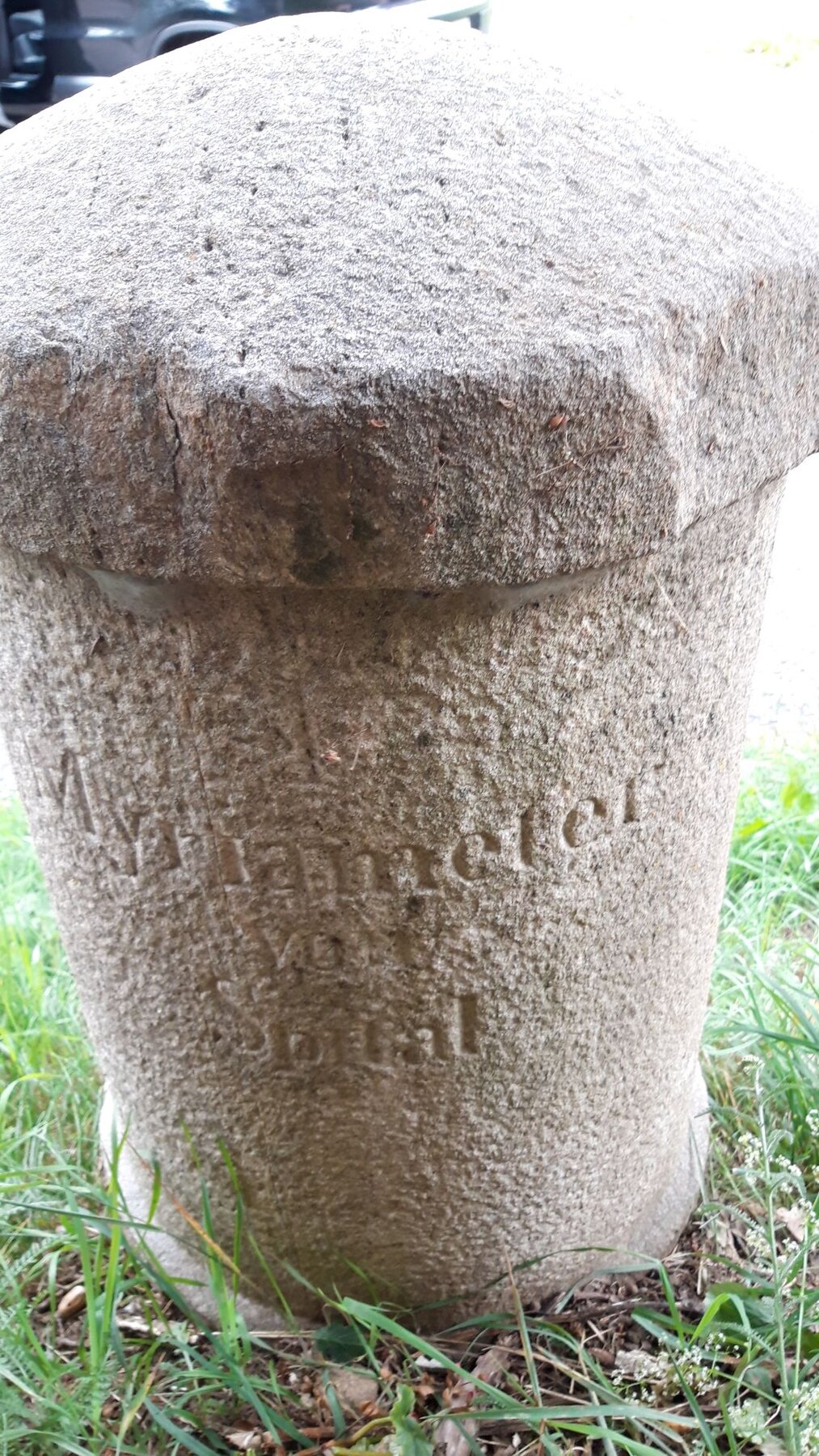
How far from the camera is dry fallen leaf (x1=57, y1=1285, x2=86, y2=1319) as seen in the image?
5.11ft

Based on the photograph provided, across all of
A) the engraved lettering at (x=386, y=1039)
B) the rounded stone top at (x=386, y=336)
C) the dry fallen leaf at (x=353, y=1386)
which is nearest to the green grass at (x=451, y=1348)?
the dry fallen leaf at (x=353, y=1386)

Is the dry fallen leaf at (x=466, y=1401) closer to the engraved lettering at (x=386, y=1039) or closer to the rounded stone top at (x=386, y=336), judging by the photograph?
the engraved lettering at (x=386, y=1039)

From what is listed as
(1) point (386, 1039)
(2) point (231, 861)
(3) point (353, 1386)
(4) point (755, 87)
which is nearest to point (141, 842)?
(2) point (231, 861)

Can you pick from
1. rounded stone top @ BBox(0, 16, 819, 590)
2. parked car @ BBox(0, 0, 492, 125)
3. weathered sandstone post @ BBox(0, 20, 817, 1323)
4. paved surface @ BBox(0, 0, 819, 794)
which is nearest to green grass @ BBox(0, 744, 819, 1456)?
weathered sandstone post @ BBox(0, 20, 817, 1323)

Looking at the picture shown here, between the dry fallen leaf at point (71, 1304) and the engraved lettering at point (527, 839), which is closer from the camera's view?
the engraved lettering at point (527, 839)

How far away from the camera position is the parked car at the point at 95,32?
3799 mm

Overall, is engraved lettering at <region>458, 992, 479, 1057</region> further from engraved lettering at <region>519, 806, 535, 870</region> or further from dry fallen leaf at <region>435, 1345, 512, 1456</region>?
dry fallen leaf at <region>435, 1345, 512, 1456</region>

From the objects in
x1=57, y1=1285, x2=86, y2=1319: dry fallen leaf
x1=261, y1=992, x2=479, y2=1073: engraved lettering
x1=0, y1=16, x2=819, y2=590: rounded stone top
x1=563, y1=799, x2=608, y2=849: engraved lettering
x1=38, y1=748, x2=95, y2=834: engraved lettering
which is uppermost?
x1=0, y1=16, x2=819, y2=590: rounded stone top

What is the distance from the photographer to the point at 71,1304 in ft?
5.13

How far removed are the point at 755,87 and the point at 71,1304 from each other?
812cm

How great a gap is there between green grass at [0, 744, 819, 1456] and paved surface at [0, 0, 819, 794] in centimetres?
111

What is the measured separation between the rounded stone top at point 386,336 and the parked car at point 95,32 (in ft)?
9.81

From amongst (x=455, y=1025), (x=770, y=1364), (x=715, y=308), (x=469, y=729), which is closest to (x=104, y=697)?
(x=469, y=729)

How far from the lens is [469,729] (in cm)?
109
